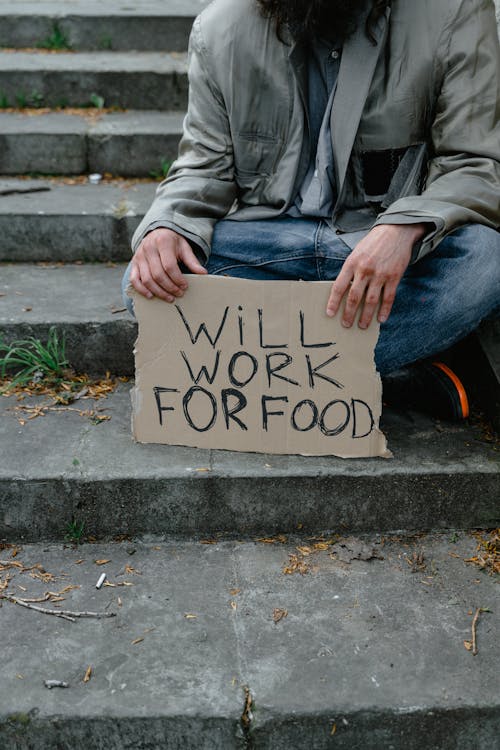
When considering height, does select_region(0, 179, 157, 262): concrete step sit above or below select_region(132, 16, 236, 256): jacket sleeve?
below

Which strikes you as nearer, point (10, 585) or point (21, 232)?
point (10, 585)

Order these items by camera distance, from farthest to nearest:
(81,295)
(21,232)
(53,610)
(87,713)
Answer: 1. (21,232)
2. (81,295)
3. (53,610)
4. (87,713)

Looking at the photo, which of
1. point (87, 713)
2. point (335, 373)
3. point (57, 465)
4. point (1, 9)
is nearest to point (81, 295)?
point (57, 465)

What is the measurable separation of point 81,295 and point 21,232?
0.54m

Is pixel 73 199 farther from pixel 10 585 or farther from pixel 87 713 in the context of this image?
pixel 87 713

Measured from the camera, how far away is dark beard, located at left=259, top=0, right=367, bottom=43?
7.46 feet

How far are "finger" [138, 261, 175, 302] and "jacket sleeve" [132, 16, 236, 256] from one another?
225 mm

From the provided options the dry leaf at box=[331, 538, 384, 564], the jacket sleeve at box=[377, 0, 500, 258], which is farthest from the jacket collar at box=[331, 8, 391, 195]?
the dry leaf at box=[331, 538, 384, 564]

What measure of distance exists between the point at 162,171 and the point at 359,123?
1671 millimetres

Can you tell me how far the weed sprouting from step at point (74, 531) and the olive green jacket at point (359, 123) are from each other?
0.82 m

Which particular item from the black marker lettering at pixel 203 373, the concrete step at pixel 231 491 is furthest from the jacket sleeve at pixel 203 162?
the concrete step at pixel 231 491

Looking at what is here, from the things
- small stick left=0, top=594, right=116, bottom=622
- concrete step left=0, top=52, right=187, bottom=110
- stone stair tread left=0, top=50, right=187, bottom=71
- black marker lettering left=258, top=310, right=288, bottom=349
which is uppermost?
stone stair tread left=0, top=50, right=187, bottom=71

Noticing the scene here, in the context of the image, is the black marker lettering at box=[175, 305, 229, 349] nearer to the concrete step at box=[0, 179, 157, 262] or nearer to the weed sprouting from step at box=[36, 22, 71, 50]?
the concrete step at box=[0, 179, 157, 262]

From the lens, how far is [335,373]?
228 centimetres
